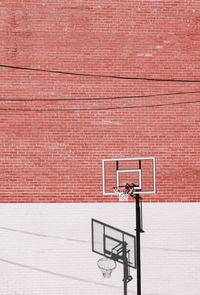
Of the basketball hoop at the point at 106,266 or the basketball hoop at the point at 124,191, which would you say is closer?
the basketball hoop at the point at 124,191

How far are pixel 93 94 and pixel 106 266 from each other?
184 inches

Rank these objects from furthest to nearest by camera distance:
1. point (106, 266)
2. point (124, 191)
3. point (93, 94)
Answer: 1. point (93, 94)
2. point (106, 266)
3. point (124, 191)

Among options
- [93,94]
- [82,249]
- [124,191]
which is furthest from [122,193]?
[93,94]

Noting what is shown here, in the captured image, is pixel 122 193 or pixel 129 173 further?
pixel 129 173

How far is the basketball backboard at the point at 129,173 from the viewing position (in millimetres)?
6578

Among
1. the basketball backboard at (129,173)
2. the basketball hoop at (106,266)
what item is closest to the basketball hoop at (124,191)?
the basketball backboard at (129,173)

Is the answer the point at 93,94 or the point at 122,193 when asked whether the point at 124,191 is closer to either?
the point at 122,193

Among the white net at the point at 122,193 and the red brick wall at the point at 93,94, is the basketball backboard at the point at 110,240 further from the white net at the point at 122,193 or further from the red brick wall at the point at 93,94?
the white net at the point at 122,193

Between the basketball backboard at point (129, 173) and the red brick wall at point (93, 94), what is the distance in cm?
18

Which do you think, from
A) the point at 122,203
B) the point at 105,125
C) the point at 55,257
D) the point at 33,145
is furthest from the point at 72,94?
the point at 55,257

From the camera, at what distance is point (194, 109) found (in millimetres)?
6668

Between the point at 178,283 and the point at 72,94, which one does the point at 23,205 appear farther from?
the point at 178,283

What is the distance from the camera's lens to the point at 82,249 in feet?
21.5

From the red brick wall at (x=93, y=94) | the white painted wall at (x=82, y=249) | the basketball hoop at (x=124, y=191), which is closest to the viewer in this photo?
the basketball hoop at (x=124, y=191)
